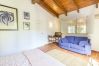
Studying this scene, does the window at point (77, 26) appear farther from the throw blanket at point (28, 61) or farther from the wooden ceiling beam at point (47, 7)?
the throw blanket at point (28, 61)

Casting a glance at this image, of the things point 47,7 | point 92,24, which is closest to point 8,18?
point 47,7

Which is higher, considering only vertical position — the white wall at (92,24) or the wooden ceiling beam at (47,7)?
the wooden ceiling beam at (47,7)

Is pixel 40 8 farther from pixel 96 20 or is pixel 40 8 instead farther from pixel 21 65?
pixel 21 65

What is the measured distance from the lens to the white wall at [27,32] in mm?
4172

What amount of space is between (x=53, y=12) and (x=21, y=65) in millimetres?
6414

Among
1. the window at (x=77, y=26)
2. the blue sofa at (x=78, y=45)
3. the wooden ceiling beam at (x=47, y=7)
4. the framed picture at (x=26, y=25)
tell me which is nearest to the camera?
the blue sofa at (x=78, y=45)

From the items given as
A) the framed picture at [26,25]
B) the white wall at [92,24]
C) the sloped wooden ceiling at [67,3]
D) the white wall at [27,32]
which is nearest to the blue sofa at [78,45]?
the white wall at [92,24]

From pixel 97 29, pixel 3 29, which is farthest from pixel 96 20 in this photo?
pixel 3 29

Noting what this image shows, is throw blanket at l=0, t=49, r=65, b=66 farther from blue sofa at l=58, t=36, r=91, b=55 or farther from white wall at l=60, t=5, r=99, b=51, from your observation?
white wall at l=60, t=5, r=99, b=51

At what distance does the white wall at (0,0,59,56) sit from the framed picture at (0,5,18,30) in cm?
18

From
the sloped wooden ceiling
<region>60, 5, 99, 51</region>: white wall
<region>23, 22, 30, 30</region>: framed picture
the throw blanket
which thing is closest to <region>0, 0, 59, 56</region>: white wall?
<region>23, 22, 30, 30</region>: framed picture

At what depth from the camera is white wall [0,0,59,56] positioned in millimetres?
4172

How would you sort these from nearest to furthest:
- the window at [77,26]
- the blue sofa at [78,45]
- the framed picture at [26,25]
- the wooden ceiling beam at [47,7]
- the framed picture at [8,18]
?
the framed picture at [8,18] < the blue sofa at [78,45] < the framed picture at [26,25] < the wooden ceiling beam at [47,7] < the window at [77,26]

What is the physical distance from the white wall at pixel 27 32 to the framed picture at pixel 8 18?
18 centimetres
